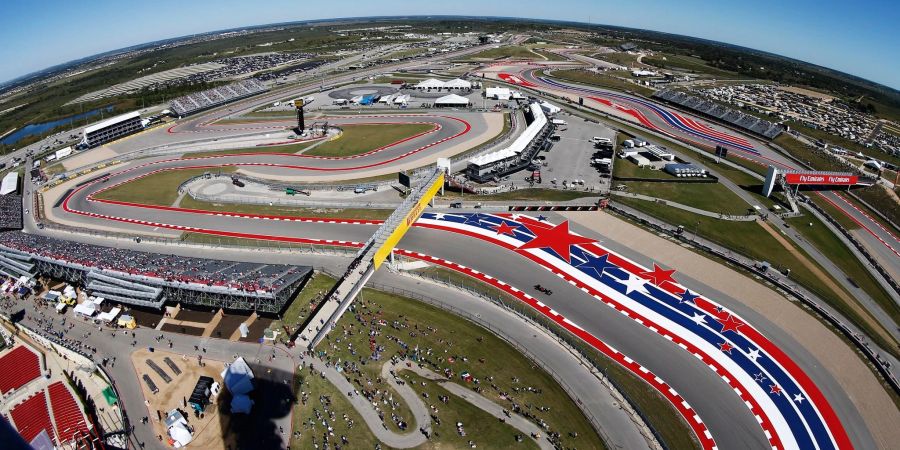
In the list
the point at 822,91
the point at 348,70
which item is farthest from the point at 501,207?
the point at 822,91

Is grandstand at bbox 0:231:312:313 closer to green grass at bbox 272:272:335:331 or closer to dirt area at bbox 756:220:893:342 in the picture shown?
green grass at bbox 272:272:335:331

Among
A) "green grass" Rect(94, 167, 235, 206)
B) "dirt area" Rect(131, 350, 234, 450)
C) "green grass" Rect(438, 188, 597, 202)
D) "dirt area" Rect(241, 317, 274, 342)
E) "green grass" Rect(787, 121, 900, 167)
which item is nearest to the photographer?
"dirt area" Rect(131, 350, 234, 450)

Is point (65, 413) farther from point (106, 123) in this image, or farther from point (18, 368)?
point (106, 123)

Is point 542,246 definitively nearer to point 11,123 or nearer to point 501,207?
point 501,207

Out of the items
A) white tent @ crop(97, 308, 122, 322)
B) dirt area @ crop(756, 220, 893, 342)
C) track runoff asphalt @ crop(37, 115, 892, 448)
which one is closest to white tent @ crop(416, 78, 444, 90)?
track runoff asphalt @ crop(37, 115, 892, 448)

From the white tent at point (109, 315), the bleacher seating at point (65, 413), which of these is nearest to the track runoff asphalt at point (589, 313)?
the white tent at point (109, 315)

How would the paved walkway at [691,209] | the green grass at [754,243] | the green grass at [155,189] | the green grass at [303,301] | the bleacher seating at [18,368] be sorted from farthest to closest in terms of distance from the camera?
the green grass at [155,189] → the paved walkway at [691,209] → the green grass at [754,243] → the green grass at [303,301] → the bleacher seating at [18,368]

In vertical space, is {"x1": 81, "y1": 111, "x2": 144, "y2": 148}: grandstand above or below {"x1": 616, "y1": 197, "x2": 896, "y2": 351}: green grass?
below

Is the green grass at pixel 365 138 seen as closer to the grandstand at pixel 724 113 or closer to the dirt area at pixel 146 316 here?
the dirt area at pixel 146 316
